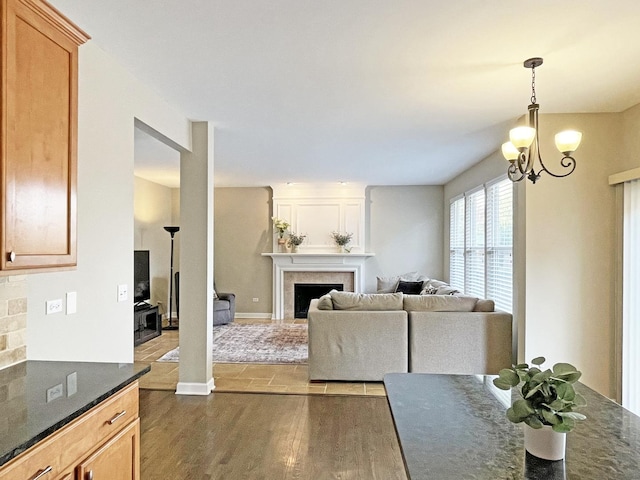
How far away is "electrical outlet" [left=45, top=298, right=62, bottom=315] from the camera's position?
2.16 m

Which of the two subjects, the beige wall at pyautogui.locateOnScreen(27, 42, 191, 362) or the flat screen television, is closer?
the beige wall at pyautogui.locateOnScreen(27, 42, 191, 362)

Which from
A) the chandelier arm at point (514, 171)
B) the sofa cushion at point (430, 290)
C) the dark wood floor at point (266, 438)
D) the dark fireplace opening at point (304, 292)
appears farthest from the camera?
the dark fireplace opening at point (304, 292)

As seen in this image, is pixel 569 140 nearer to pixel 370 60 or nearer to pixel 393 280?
pixel 370 60

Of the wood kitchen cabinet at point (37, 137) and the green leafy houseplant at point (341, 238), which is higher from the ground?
the wood kitchen cabinet at point (37, 137)

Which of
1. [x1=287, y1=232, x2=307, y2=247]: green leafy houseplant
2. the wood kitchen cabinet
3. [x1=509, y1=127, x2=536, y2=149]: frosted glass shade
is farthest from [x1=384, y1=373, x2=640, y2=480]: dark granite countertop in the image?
[x1=287, y1=232, x2=307, y2=247]: green leafy houseplant

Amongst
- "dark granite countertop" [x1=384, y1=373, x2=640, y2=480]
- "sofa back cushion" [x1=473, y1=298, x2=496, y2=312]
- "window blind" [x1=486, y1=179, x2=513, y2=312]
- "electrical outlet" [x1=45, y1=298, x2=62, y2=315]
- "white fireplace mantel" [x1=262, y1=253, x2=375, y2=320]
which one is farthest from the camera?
"white fireplace mantel" [x1=262, y1=253, x2=375, y2=320]

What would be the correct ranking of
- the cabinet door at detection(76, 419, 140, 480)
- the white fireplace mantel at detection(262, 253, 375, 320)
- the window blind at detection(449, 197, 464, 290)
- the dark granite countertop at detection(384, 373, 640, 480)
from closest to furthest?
1. the dark granite countertop at detection(384, 373, 640, 480)
2. the cabinet door at detection(76, 419, 140, 480)
3. the window blind at detection(449, 197, 464, 290)
4. the white fireplace mantel at detection(262, 253, 375, 320)

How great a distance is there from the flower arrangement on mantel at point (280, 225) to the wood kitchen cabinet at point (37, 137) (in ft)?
20.8

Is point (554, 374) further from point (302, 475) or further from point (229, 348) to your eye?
point (229, 348)

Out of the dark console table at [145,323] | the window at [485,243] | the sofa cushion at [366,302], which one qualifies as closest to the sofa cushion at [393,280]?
the window at [485,243]

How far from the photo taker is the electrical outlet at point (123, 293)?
2.79 meters

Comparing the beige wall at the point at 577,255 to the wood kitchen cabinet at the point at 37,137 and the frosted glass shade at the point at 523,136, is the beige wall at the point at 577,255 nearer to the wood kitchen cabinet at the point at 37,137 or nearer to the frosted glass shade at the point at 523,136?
the frosted glass shade at the point at 523,136

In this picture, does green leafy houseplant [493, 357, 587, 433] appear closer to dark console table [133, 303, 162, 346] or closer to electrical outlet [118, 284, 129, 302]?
electrical outlet [118, 284, 129, 302]

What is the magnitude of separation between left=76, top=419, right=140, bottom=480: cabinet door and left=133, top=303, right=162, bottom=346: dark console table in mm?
4499
